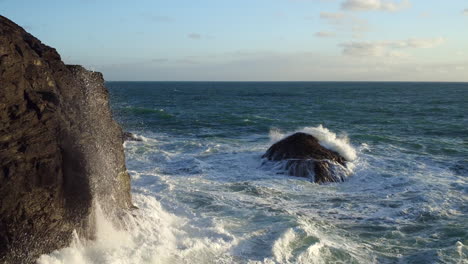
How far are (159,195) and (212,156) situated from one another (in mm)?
8147

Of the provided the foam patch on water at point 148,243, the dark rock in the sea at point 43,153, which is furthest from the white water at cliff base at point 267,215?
the dark rock in the sea at point 43,153

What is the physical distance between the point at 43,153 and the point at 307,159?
38.9 ft

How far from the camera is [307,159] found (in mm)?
18000

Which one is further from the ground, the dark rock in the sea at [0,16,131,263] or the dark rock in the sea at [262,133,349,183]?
the dark rock in the sea at [0,16,131,263]

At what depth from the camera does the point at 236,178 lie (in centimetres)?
1722

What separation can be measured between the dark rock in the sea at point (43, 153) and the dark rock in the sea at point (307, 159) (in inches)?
357

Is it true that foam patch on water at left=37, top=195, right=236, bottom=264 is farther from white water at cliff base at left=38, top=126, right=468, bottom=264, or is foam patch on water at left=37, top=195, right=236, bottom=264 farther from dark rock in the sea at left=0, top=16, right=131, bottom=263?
dark rock in the sea at left=0, top=16, right=131, bottom=263

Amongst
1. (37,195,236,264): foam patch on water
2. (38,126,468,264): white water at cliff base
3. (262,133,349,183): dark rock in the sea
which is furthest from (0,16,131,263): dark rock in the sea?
(262,133,349,183): dark rock in the sea

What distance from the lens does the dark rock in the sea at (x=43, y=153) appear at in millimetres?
7652

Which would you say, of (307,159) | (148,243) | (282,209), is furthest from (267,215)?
(307,159)

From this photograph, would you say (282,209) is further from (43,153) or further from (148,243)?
(43,153)

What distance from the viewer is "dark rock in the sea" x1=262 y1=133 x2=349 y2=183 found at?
1733cm

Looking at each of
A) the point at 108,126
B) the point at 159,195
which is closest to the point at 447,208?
the point at 159,195

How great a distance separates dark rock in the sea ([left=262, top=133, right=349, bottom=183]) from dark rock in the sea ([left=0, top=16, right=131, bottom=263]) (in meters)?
9.07
